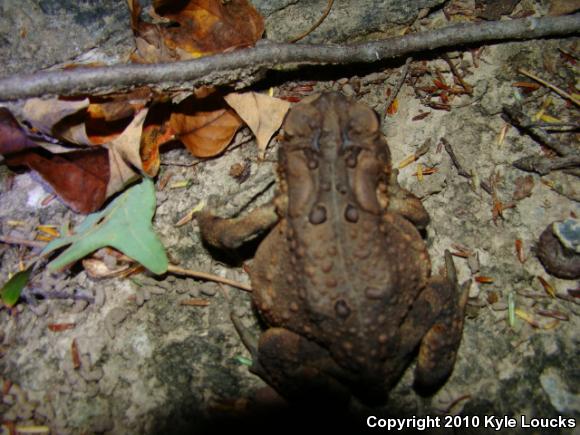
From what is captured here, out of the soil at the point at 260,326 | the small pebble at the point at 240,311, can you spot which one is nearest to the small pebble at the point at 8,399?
the soil at the point at 260,326

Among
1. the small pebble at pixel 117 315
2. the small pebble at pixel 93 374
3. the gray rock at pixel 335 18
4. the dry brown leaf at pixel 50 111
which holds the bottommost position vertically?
the small pebble at pixel 93 374

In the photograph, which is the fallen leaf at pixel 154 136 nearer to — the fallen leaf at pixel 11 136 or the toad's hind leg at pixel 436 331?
the fallen leaf at pixel 11 136

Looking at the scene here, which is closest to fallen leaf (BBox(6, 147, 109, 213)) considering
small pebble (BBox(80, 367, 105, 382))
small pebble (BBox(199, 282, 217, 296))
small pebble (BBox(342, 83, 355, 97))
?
small pebble (BBox(199, 282, 217, 296))

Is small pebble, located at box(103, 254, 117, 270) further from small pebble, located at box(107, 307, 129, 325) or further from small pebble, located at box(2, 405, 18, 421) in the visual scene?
small pebble, located at box(2, 405, 18, 421)

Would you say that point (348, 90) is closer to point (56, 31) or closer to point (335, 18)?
point (335, 18)

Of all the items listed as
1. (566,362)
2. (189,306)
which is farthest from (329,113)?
(566,362)
